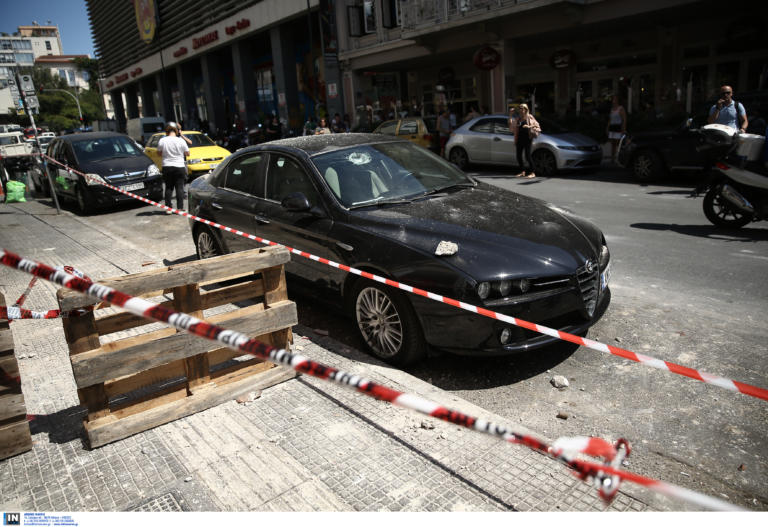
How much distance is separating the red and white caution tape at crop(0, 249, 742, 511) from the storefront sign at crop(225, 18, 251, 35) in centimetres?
3359

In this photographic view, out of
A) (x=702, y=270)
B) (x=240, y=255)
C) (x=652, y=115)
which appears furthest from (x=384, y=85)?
(x=240, y=255)

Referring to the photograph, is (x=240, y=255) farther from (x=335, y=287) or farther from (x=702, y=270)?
(x=702, y=270)

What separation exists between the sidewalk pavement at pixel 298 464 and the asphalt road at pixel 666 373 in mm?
455

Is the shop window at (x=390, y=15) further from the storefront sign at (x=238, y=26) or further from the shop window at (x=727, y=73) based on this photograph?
the shop window at (x=727, y=73)

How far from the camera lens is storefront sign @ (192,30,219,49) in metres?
36.1

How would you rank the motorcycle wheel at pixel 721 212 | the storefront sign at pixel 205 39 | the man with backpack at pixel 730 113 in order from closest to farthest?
1. the motorcycle wheel at pixel 721 212
2. the man with backpack at pixel 730 113
3. the storefront sign at pixel 205 39

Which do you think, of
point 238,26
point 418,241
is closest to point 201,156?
point 418,241

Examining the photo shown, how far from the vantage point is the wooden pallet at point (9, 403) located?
2984 mm

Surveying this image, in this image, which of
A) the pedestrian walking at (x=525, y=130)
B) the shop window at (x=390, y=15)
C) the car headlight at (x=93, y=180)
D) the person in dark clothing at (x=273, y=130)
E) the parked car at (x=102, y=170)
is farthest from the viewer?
the person in dark clothing at (x=273, y=130)

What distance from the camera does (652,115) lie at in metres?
17.0

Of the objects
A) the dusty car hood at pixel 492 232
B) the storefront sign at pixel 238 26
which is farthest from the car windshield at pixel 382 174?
the storefront sign at pixel 238 26

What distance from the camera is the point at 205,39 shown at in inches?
1463

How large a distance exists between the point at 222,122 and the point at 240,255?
130ft

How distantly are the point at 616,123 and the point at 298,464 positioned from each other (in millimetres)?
15293
